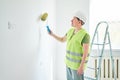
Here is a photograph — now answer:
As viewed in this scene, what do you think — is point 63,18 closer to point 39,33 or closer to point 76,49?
point 39,33

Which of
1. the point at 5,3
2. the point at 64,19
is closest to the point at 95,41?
the point at 64,19

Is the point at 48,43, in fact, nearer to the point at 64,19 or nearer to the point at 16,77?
the point at 64,19

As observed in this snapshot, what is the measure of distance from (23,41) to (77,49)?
2.67 ft

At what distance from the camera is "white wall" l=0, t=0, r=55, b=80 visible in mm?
1933

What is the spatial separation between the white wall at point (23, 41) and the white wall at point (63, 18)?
1.76ft

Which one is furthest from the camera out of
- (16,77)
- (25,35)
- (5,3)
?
(25,35)

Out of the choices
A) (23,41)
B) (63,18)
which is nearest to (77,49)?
(23,41)

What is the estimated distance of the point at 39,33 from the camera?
9.99 feet

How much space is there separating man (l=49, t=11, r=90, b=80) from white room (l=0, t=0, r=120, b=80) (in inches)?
19.1

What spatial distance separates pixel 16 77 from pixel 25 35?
1.71 ft

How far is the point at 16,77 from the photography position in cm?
222

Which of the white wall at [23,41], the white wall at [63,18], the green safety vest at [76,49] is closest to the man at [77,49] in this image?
the green safety vest at [76,49]

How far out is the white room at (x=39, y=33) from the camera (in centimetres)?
200

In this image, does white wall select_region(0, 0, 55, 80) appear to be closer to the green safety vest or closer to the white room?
the white room
